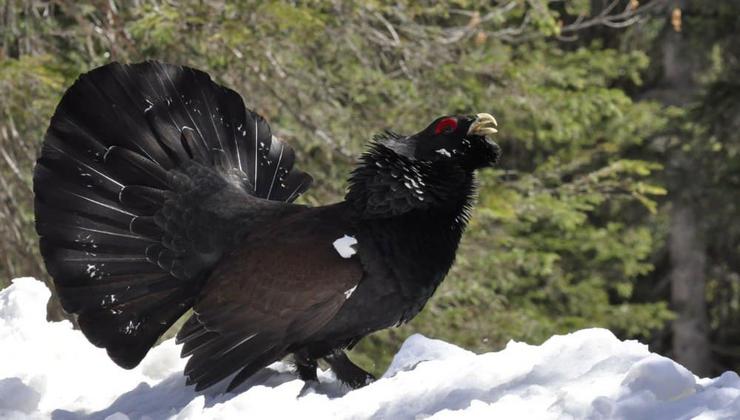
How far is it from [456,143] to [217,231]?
4.04ft

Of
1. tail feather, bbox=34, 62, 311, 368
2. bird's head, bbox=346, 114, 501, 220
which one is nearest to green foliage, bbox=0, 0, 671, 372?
tail feather, bbox=34, 62, 311, 368

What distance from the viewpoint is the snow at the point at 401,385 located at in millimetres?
3641

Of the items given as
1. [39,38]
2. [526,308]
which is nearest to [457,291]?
[526,308]

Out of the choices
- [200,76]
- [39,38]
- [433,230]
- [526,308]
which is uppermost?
[39,38]

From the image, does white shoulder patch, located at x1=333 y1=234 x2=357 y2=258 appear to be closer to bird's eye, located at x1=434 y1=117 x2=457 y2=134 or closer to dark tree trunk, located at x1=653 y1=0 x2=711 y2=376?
bird's eye, located at x1=434 y1=117 x2=457 y2=134

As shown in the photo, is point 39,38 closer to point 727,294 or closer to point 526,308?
point 526,308

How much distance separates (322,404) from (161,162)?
79.9 inches

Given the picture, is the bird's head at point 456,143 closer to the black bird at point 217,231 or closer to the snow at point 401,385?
the black bird at point 217,231

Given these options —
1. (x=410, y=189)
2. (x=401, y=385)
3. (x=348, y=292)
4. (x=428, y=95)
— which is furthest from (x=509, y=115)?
(x=401, y=385)

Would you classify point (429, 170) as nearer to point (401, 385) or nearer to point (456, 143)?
point (456, 143)

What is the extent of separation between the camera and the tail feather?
Answer: 213 inches

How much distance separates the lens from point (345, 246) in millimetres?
4984

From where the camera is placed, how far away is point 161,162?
5.73 metres

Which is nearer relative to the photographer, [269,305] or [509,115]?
[269,305]
